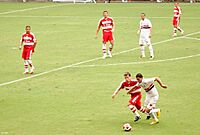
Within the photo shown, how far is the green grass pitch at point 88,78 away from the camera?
2291 cm

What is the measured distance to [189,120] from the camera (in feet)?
76.0

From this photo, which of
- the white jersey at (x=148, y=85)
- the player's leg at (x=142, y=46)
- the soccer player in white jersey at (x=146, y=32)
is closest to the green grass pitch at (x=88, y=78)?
the player's leg at (x=142, y=46)

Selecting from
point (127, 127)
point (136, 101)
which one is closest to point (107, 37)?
point (136, 101)

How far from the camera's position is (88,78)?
106 feet

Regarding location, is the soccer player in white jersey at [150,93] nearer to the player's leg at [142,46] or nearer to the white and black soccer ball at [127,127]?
the white and black soccer ball at [127,127]

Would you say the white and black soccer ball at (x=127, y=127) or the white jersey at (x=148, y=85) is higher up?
the white jersey at (x=148, y=85)

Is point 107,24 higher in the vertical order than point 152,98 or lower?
higher

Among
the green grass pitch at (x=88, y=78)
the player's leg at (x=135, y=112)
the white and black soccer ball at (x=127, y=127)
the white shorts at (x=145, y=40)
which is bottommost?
the green grass pitch at (x=88, y=78)

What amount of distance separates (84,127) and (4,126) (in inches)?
103

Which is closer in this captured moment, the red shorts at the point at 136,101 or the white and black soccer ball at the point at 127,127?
the white and black soccer ball at the point at 127,127

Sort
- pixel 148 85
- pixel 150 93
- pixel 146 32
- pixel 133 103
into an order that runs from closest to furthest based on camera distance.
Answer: pixel 148 85, pixel 133 103, pixel 150 93, pixel 146 32

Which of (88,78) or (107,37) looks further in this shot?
(107,37)

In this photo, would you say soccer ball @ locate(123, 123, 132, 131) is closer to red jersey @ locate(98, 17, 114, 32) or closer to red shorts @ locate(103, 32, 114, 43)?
red shorts @ locate(103, 32, 114, 43)

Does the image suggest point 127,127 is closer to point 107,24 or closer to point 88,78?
point 88,78
